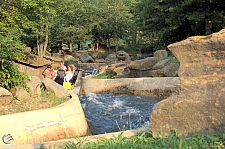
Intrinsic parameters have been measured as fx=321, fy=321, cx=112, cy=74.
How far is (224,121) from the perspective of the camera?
4035mm

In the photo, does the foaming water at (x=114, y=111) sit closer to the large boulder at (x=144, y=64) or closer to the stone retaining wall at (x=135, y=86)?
the stone retaining wall at (x=135, y=86)

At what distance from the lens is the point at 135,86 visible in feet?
41.5

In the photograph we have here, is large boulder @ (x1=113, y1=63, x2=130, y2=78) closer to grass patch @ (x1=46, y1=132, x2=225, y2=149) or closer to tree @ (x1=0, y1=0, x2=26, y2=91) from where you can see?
tree @ (x1=0, y1=0, x2=26, y2=91)

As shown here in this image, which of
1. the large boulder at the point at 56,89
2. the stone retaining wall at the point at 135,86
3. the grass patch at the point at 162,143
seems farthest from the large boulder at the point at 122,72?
the grass patch at the point at 162,143

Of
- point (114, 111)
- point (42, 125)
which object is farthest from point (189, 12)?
point (42, 125)

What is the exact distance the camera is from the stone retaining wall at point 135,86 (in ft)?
39.0

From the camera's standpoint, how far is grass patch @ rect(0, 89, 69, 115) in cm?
671

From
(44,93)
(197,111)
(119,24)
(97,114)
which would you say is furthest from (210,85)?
(119,24)

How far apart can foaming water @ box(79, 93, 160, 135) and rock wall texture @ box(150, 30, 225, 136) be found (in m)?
2.80

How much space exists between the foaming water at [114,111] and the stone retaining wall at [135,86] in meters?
0.37

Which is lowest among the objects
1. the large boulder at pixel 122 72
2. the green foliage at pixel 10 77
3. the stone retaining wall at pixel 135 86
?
the stone retaining wall at pixel 135 86

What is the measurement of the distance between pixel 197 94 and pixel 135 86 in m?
8.24

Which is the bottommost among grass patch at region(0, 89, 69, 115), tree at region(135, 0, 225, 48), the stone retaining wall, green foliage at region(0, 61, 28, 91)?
the stone retaining wall

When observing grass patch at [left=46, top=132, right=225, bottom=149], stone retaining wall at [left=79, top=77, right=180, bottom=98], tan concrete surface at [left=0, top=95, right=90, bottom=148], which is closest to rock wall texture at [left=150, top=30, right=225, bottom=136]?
grass patch at [left=46, top=132, right=225, bottom=149]
